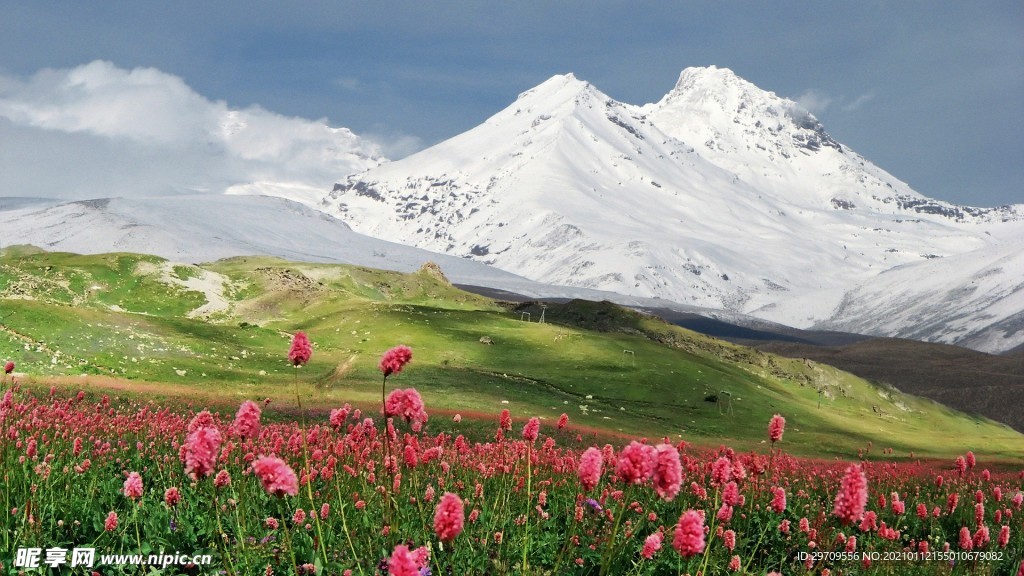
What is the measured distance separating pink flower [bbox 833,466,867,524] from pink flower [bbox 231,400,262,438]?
4.85 metres

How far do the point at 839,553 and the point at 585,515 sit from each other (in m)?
3.49

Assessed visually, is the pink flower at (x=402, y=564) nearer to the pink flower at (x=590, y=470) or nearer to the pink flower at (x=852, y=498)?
the pink flower at (x=590, y=470)

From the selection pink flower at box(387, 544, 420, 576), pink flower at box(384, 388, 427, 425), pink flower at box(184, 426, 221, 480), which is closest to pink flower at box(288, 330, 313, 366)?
pink flower at box(384, 388, 427, 425)

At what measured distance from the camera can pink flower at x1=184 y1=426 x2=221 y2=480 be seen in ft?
18.5

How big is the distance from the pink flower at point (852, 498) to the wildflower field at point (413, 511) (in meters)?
0.01

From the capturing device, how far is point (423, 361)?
64375 millimetres

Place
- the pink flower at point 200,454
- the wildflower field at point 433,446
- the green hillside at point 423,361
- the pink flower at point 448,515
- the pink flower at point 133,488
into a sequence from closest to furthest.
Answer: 1. the pink flower at point 448,515
2. the pink flower at point 200,454
3. the pink flower at point 133,488
4. the wildflower field at point 433,446
5. the green hillside at point 423,361

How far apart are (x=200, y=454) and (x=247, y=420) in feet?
3.23

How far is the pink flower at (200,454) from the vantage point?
5.65m

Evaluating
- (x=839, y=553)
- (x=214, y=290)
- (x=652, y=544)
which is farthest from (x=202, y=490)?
(x=214, y=290)

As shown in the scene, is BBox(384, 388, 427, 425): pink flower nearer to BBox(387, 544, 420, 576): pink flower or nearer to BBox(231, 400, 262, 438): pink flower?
BBox(231, 400, 262, 438): pink flower

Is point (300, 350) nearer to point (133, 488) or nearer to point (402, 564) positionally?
point (133, 488)

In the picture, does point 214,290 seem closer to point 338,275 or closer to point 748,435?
point 338,275

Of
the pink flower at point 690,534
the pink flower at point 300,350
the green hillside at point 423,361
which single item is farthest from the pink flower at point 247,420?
the green hillside at point 423,361
